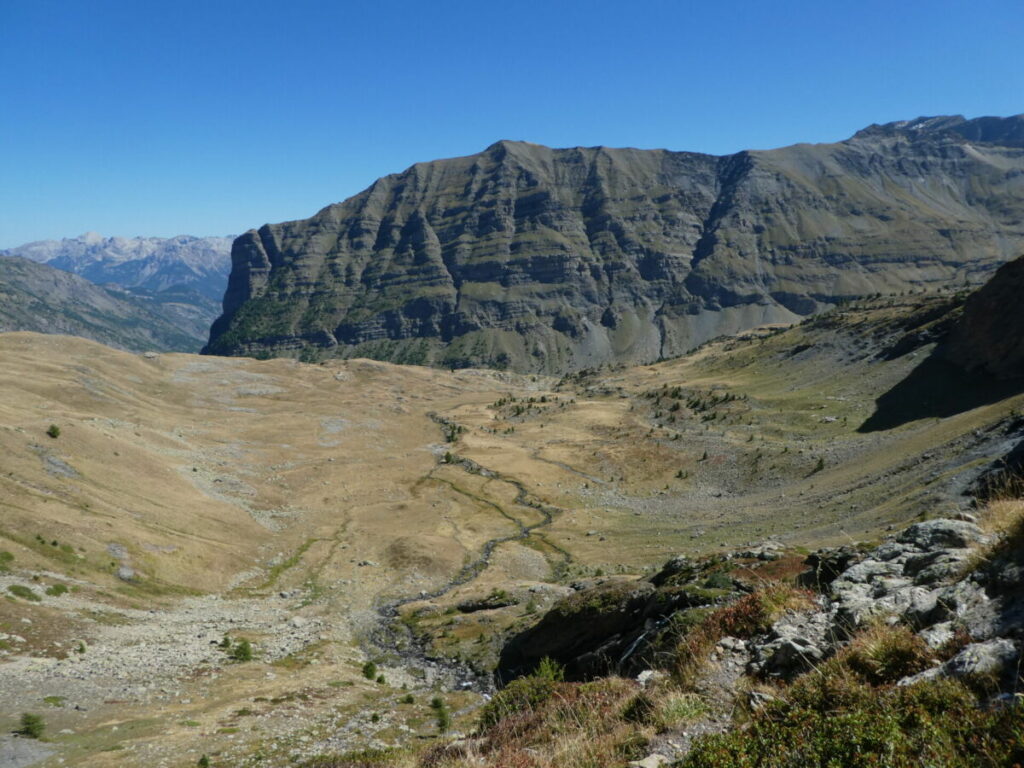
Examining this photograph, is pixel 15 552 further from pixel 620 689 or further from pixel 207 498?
pixel 620 689

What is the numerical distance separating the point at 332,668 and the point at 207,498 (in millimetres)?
37019

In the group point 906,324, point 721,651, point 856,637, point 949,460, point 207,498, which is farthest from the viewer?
point 906,324

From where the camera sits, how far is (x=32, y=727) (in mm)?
19703

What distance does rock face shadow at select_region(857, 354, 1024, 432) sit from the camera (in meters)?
73.9

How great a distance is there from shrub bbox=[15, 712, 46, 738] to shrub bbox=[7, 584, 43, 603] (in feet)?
46.3

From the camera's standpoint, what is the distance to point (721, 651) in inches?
402

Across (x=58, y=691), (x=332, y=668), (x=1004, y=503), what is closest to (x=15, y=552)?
(x=58, y=691)

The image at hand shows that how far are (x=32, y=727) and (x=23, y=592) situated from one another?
49.8 ft

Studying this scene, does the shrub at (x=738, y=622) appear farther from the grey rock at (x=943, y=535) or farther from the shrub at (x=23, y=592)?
the shrub at (x=23, y=592)

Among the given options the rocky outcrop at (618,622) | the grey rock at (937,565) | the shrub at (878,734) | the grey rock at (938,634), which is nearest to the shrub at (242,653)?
the rocky outcrop at (618,622)

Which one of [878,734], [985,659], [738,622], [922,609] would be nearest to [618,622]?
[738,622]

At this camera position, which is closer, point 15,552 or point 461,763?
point 461,763

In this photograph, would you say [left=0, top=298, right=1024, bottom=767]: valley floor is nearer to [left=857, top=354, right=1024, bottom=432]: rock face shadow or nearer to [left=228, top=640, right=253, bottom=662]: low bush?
[left=228, top=640, right=253, bottom=662]: low bush

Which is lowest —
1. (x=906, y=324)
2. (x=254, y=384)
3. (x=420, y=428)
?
(x=420, y=428)
